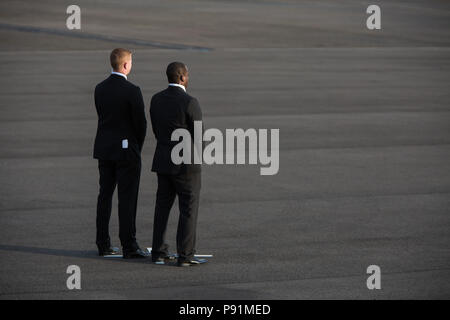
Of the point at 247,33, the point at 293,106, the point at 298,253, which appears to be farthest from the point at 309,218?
the point at 247,33

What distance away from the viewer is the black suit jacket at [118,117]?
854 cm

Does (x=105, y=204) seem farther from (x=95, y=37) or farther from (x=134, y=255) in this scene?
(x=95, y=37)

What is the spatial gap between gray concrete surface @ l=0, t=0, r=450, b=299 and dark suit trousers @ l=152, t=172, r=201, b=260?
9.6 inches

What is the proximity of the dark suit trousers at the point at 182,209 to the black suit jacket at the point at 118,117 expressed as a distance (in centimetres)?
52

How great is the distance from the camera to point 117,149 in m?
8.59

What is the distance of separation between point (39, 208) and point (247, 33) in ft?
84.7

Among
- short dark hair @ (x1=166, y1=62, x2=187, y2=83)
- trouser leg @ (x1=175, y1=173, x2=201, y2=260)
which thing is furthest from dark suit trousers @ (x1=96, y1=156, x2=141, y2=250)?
short dark hair @ (x1=166, y1=62, x2=187, y2=83)

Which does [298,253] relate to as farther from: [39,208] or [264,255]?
[39,208]

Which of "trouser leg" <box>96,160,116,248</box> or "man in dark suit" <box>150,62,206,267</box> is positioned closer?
"man in dark suit" <box>150,62,206,267</box>

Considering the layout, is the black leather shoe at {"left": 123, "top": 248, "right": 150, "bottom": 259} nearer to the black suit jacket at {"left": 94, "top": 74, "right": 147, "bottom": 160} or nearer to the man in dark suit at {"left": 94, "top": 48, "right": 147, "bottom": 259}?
the man in dark suit at {"left": 94, "top": 48, "right": 147, "bottom": 259}

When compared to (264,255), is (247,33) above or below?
above

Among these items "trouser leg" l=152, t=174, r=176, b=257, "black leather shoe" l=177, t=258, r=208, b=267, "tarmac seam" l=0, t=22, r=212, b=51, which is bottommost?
"black leather shoe" l=177, t=258, r=208, b=267

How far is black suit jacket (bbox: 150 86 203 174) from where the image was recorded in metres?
8.21

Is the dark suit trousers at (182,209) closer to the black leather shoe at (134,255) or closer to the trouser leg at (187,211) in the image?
the trouser leg at (187,211)
